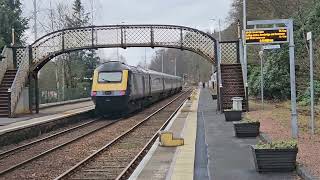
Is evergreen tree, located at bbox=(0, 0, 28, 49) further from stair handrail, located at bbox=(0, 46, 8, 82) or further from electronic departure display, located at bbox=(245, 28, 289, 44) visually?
electronic departure display, located at bbox=(245, 28, 289, 44)

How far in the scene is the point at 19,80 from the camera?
1273 inches

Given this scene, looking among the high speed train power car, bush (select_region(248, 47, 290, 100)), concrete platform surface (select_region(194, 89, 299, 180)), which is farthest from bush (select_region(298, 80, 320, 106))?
concrete platform surface (select_region(194, 89, 299, 180))

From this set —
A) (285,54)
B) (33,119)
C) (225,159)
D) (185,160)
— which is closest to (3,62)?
(33,119)

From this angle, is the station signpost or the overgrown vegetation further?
the overgrown vegetation

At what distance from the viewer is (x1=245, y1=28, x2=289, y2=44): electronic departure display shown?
53.1ft

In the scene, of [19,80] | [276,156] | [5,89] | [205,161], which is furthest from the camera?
[19,80]

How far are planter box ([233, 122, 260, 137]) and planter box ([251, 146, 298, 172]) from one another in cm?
631

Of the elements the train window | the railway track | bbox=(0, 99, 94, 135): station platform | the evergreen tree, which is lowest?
the railway track

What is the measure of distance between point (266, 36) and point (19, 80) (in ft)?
64.4

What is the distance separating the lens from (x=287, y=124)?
19734 mm

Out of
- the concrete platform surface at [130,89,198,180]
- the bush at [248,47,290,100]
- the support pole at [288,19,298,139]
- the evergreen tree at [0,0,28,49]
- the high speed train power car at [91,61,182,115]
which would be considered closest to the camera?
the concrete platform surface at [130,89,198,180]

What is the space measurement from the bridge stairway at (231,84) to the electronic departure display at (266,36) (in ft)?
40.6

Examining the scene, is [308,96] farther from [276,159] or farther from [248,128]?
[276,159]

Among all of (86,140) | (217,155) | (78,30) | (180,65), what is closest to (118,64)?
(78,30)
